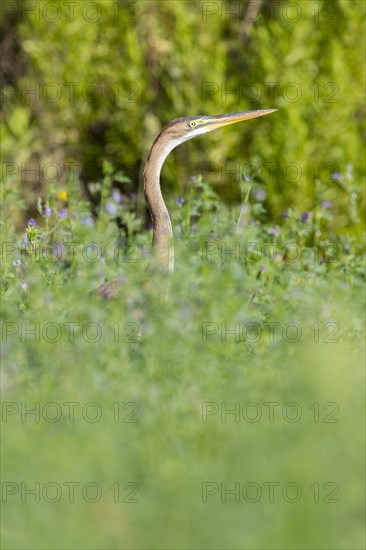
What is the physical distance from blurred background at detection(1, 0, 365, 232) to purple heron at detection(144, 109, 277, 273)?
179cm

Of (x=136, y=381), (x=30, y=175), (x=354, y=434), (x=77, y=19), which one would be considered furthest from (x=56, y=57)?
(x=354, y=434)

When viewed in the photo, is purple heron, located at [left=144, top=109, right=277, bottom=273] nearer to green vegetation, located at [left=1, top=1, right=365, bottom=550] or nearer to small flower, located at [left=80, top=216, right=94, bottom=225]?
green vegetation, located at [left=1, top=1, right=365, bottom=550]

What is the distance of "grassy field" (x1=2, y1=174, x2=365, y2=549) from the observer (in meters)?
3.20

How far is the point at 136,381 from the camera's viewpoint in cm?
423

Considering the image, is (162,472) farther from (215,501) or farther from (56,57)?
(56,57)

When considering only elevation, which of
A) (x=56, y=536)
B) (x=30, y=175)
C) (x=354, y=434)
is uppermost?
(x=30, y=175)

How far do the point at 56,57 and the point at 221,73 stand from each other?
134 centimetres

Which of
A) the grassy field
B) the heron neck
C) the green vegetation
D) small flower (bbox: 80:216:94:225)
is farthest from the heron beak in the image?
small flower (bbox: 80:216:94:225)

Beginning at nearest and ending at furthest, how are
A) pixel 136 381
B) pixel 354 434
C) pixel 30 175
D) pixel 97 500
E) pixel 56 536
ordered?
pixel 56 536, pixel 97 500, pixel 354 434, pixel 136 381, pixel 30 175

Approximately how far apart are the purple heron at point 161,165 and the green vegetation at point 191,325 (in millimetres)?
141

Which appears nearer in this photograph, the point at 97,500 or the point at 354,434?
the point at 97,500

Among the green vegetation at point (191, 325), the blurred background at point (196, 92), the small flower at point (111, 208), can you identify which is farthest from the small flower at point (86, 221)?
the blurred background at point (196, 92)

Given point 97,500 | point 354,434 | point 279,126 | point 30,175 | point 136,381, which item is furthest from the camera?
point 30,175

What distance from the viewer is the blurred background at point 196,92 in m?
8.56
